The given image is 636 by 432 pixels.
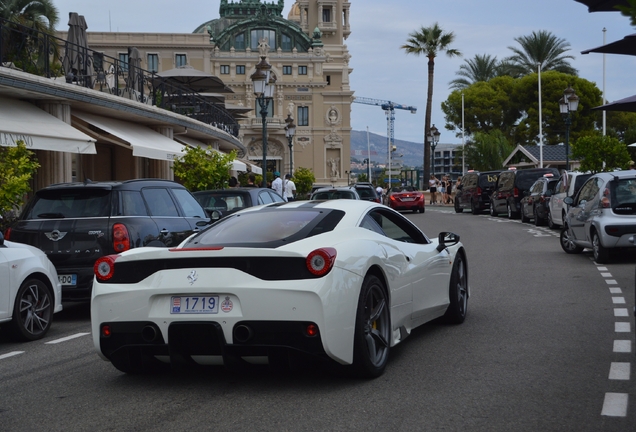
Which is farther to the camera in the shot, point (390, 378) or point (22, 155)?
point (22, 155)

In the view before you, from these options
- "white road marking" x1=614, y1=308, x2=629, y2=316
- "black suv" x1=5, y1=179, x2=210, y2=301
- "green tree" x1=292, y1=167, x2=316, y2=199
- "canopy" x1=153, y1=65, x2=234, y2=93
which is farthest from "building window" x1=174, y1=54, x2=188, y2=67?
"white road marking" x1=614, y1=308, x2=629, y2=316

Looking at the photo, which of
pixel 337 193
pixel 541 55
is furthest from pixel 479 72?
pixel 337 193

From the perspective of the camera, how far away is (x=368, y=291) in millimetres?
6598

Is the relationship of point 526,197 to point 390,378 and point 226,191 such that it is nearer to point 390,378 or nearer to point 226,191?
point 226,191

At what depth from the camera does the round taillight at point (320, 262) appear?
20.2ft

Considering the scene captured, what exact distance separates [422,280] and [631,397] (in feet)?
7.85

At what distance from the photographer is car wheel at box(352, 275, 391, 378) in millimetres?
6383

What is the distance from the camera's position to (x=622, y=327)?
895 cm

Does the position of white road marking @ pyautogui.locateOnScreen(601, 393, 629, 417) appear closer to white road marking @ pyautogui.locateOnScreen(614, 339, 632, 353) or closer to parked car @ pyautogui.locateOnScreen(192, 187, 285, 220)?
white road marking @ pyautogui.locateOnScreen(614, 339, 632, 353)

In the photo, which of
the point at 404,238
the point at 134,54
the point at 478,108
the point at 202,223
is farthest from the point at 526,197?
the point at 478,108

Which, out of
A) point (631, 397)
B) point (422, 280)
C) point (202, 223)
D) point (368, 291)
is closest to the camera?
point (631, 397)

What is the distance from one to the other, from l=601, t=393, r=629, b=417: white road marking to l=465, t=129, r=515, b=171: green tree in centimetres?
6250

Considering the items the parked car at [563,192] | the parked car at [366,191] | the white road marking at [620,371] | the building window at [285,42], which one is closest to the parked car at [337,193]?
the parked car at [563,192]

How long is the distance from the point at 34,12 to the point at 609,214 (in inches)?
1513
